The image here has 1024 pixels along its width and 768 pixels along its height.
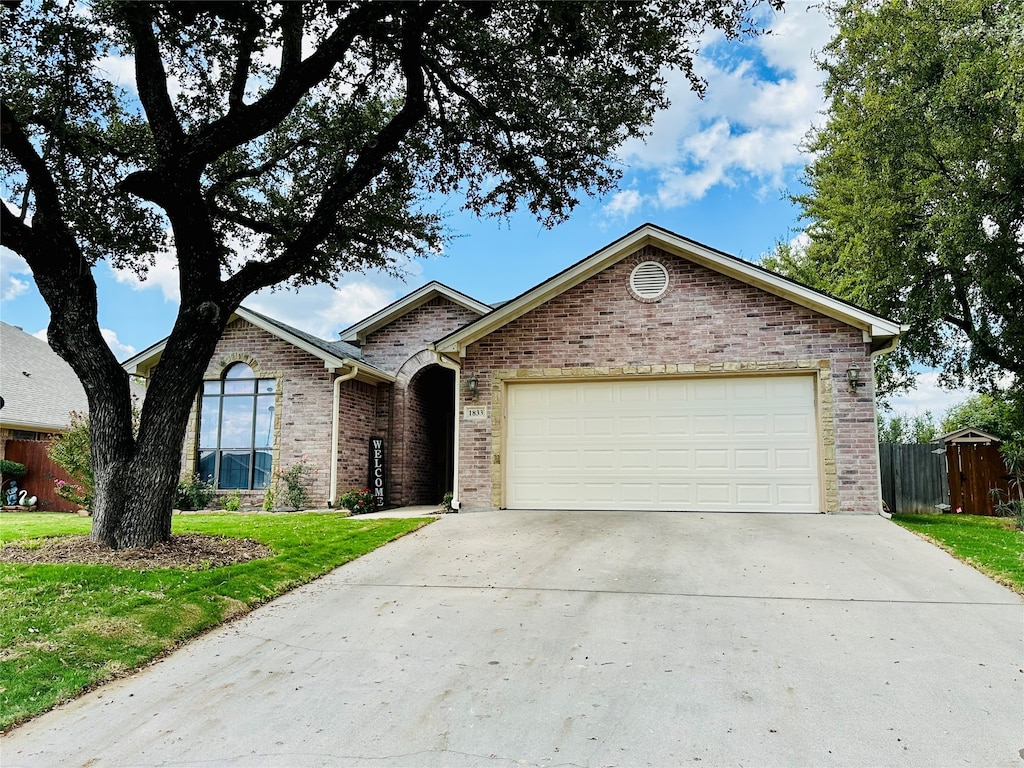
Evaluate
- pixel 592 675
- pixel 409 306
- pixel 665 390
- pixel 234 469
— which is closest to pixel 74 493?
pixel 234 469

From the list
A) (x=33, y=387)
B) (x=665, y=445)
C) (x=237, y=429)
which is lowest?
(x=665, y=445)

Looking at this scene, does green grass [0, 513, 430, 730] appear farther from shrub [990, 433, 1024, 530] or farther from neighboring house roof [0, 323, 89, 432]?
neighboring house roof [0, 323, 89, 432]

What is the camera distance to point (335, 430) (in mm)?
13977

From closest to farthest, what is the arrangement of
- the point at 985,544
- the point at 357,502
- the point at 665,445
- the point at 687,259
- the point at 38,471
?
1. the point at 985,544
2. the point at 665,445
3. the point at 687,259
4. the point at 357,502
5. the point at 38,471

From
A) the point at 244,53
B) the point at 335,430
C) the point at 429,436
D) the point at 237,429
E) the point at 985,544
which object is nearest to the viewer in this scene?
the point at 244,53

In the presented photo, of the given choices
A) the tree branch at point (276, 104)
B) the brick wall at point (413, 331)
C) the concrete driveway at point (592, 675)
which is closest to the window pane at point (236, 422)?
the brick wall at point (413, 331)

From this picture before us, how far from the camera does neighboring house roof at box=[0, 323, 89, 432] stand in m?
18.8

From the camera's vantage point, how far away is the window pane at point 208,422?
14.8 metres

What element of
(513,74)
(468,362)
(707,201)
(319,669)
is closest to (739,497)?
(468,362)

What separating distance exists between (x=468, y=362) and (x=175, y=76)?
20.6 feet

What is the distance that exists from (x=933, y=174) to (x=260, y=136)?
13.1 metres

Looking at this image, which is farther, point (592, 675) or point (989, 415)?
point (989, 415)

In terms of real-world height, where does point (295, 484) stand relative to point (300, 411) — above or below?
below

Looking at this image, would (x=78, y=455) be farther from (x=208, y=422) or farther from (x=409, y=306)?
(x=409, y=306)
